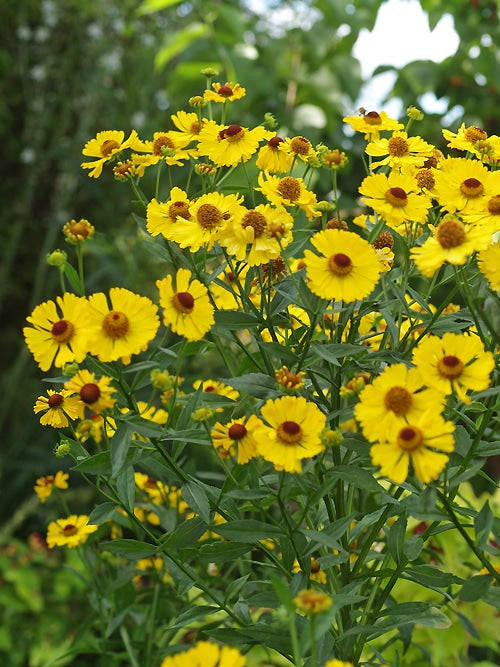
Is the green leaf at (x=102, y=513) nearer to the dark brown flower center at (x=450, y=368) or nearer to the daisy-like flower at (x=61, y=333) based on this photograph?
the daisy-like flower at (x=61, y=333)

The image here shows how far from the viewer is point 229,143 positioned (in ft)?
2.43

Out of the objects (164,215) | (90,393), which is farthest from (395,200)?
(90,393)

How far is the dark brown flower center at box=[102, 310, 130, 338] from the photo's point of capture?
58 centimetres

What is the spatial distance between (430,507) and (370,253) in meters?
0.21

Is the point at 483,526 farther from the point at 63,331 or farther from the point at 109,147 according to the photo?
the point at 109,147

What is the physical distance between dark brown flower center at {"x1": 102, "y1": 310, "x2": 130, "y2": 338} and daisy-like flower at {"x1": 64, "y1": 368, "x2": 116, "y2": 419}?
55mm

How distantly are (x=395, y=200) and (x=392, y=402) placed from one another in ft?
0.67

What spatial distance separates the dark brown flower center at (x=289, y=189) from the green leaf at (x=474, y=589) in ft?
1.23

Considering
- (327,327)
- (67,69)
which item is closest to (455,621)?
(327,327)

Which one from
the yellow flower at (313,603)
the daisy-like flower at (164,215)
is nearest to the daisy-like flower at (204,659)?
the yellow flower at (313,603)

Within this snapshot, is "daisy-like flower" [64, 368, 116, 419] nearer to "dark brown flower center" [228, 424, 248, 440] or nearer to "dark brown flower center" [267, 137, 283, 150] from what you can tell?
"dark brown flower center" [228, 424, 248, 440]

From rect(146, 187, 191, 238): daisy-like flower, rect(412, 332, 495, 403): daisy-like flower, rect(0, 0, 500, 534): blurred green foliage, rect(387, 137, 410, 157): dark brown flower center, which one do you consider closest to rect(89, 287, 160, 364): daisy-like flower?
rect(146, 187, 191, 238): daisy-like flower

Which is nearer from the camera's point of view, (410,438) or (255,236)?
(410,438)

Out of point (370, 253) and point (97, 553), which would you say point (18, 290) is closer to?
point (97, 553)
